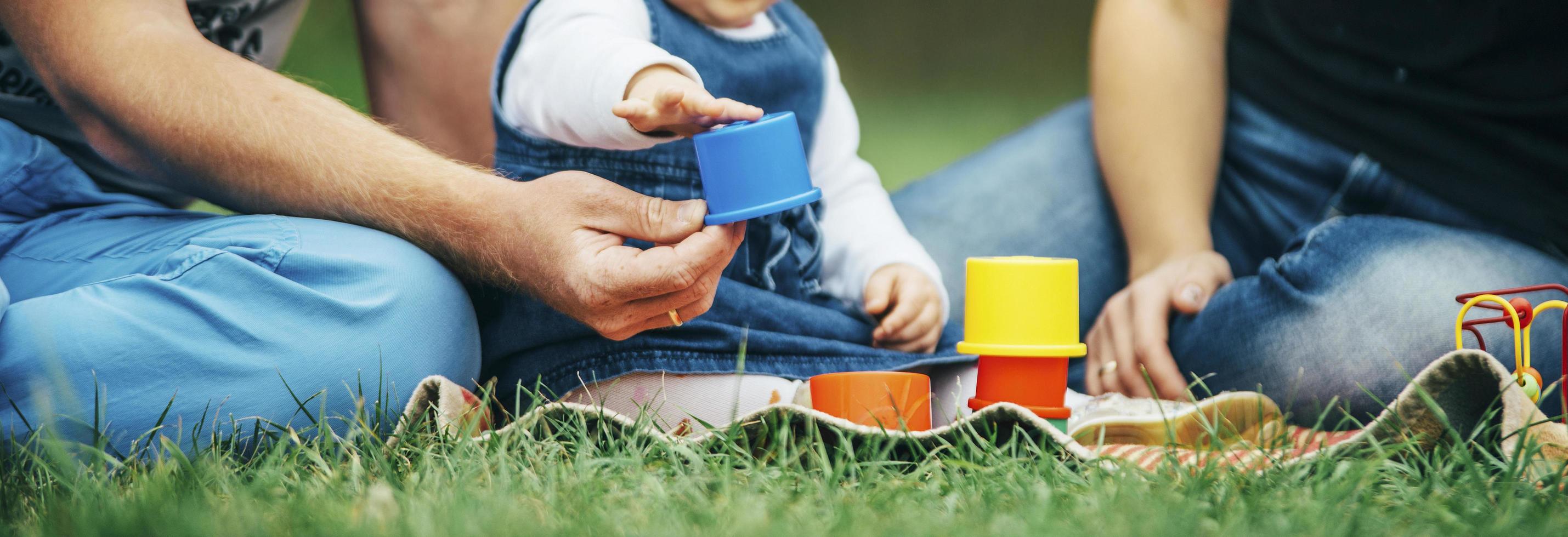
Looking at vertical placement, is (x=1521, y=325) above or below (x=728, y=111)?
below

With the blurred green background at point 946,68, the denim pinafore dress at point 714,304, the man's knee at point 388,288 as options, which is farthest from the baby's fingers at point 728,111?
the blurred green background at point 946,68

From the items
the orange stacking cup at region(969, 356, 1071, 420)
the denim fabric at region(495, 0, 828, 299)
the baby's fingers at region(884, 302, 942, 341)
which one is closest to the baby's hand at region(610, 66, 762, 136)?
the denim fabric at region(495, 0, 828, 299)

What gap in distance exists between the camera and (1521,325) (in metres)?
0.83

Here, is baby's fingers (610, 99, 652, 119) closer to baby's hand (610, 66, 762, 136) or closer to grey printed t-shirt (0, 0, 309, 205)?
baby's hand (610, 66, 762, 136)

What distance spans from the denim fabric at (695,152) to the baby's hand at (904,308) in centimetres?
7

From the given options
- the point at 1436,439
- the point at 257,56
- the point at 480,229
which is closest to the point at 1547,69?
the point at 1436,439

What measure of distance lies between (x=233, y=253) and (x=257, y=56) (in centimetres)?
39

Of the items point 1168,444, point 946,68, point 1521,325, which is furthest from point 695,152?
point 946,68

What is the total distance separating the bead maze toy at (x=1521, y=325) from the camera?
794mm

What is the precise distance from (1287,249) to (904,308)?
41 cm

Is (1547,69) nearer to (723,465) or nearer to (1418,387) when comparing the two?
(1418,387)

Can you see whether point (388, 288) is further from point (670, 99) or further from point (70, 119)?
point (70, 119)

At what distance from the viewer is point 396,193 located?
0.84m

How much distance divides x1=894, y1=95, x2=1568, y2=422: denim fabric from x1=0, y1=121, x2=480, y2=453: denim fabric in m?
0.72
